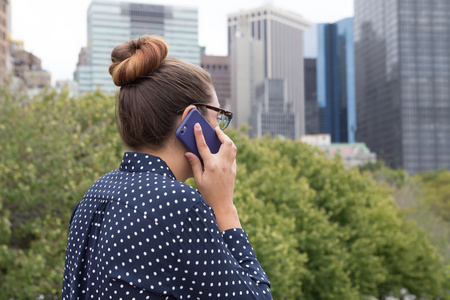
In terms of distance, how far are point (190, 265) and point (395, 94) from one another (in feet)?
507

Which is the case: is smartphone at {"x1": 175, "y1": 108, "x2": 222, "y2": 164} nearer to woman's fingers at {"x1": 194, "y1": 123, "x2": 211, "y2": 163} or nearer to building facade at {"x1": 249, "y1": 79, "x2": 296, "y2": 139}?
woman's fingers at {"x1": 194, "y1": 123, "x2": 211, "y2": 163}

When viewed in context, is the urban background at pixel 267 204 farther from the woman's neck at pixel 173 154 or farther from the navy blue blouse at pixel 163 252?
the navy blue blouse at pixel 163 252

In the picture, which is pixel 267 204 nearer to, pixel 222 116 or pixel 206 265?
pixel 222 116

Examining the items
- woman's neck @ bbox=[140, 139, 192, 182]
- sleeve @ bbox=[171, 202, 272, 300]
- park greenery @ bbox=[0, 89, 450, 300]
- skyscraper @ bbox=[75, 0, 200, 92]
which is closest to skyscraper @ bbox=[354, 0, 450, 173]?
skyscraper @ bbox=[75, 0, 200, 92]

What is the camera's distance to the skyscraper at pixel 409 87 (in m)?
146

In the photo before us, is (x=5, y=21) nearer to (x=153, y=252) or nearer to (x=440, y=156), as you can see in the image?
(x=153, y=252)

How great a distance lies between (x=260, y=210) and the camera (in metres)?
16.6

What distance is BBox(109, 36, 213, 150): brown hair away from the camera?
2121mm

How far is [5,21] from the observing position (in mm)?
88188

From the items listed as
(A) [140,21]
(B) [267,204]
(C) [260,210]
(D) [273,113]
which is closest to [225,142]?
(C) [260,210]

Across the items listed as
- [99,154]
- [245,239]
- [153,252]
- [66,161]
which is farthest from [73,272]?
[99,154]

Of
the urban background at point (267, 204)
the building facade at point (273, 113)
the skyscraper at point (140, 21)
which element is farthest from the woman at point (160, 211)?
the building facade at point (273, 113)

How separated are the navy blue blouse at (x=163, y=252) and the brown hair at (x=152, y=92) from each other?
215 millimetres

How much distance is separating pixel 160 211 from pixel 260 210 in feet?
48.7
